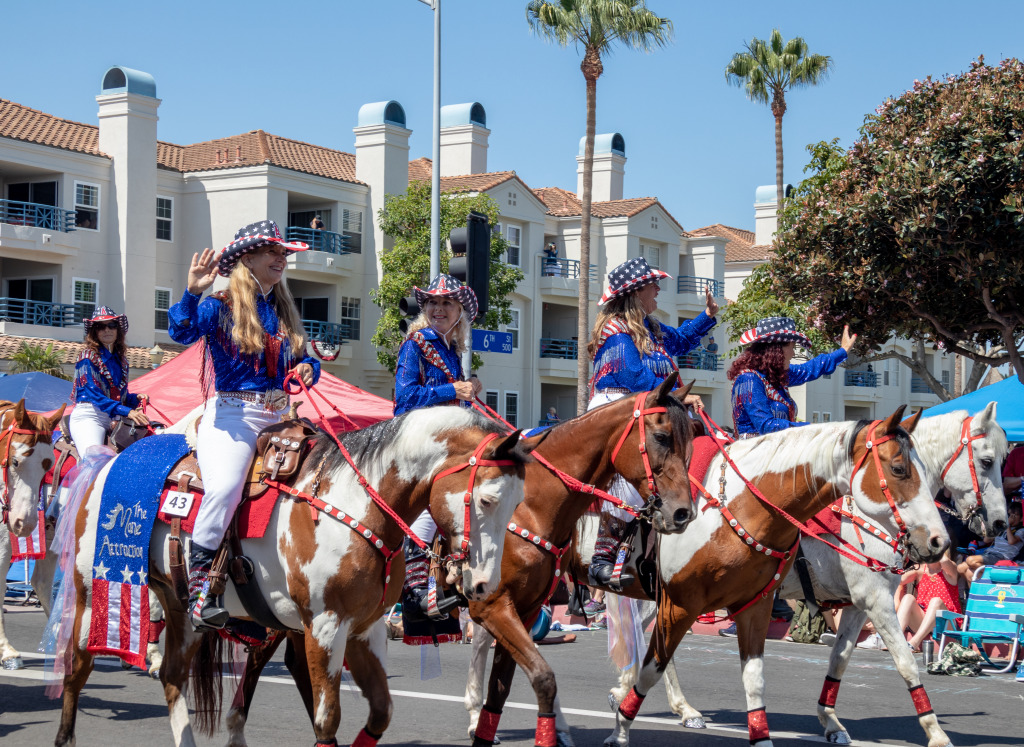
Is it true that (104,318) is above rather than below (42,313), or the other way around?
below

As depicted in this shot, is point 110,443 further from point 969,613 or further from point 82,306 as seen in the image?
point 82,306

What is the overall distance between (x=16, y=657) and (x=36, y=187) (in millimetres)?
29666

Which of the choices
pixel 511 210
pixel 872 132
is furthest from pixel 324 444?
pixel 511 210

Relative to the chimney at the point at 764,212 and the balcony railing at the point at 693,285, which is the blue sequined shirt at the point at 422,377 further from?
the chimney at the point at 764,212

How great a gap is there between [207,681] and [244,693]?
237 mm

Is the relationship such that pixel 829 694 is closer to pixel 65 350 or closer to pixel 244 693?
pixel 244 693

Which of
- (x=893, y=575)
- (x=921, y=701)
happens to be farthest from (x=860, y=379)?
(x=921, y=701)

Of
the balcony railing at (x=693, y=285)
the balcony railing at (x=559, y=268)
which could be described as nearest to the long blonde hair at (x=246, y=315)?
the balcony railing at (x=559, y=268)

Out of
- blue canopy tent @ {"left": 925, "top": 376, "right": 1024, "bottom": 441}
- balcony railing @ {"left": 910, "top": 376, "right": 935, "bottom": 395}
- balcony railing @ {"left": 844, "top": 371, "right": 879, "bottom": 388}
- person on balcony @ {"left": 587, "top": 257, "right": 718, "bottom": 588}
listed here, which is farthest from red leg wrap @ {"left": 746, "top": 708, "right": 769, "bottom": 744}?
balcony railing @ {"left": 910, "top": 376, "right": 935, "bottom": 395}

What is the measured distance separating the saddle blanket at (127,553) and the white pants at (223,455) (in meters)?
0.46

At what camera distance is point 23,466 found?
8891 mm

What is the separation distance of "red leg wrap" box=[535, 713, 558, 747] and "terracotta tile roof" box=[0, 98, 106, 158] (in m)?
33.1

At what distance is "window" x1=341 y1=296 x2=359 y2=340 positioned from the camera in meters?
41.1

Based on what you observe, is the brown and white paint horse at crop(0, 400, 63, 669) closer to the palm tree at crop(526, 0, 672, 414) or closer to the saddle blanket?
the saddle blanket
